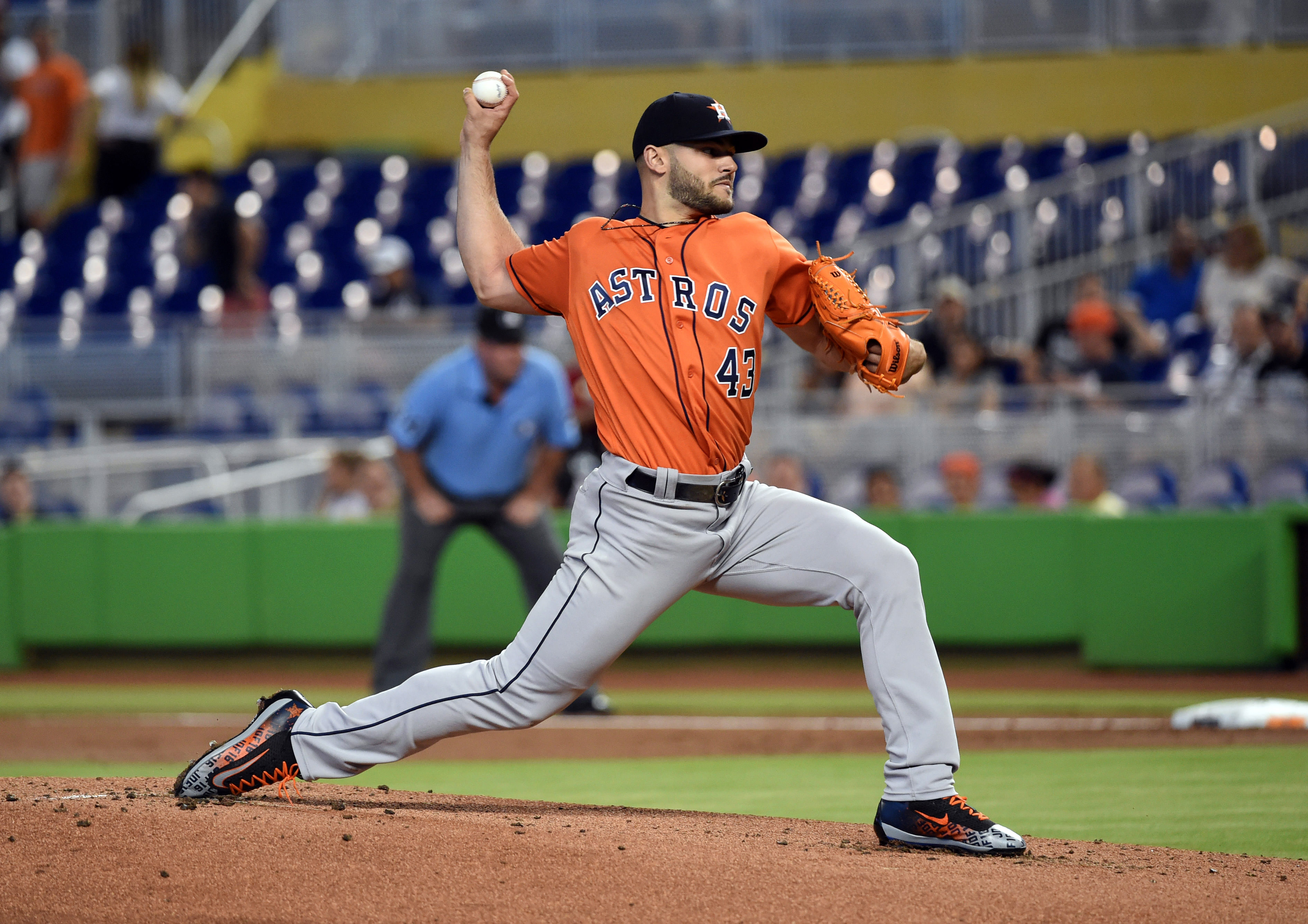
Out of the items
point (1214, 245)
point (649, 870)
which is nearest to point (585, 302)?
point (649, 870)

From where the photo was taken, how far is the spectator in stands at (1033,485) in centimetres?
1130

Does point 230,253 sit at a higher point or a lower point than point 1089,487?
higher

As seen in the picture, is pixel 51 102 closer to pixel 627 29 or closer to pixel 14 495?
pixel 627 29

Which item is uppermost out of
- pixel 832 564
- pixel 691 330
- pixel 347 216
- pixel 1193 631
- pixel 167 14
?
pixel 167 14

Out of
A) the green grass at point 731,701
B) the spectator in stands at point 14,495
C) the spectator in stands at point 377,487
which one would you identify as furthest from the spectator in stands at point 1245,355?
the spectator in stands at point 14,495

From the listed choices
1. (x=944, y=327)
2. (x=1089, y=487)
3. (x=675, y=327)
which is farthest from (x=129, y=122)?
(x=675, y=327)

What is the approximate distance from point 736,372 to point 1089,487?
742 centimetres

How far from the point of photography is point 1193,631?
10508mm

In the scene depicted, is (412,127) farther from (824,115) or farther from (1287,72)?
(1287,72)

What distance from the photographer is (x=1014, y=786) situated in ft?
20.8

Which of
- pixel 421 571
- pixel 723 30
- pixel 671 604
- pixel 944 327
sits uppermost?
pixel 723 30

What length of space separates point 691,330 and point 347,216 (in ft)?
48.2

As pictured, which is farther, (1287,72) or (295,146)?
(295,146)

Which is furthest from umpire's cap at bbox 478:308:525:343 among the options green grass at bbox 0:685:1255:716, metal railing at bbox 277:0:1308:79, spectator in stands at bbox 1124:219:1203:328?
metal railing at bbox 277:0:1308:79
